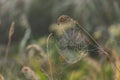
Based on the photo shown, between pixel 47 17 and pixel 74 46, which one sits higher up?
pixel 47 17

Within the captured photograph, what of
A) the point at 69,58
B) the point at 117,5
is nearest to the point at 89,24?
the point at 117,5

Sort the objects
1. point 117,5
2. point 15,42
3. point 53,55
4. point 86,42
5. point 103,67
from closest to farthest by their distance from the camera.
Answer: point 86,42
point 103,67
point 53,55
point 117,5
point 15,42

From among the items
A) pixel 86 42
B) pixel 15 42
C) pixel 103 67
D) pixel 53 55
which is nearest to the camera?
pixel 86 42

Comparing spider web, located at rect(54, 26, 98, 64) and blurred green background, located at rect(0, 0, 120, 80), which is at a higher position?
blurred green background, located at rect(0, 0, 120, 80)

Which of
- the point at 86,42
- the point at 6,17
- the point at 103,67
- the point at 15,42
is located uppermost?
the point at 6,17

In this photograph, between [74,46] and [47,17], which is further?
[47,17]

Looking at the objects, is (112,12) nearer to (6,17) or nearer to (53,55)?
(6,17)

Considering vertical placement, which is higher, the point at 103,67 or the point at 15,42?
the point at 15,42

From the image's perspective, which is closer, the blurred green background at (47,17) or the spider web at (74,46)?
the spider web at (74,46)

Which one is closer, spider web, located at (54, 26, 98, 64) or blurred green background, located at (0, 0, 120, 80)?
spider web, located at (54, 26, 98, 64)

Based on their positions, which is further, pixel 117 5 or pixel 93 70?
pixel 117 5

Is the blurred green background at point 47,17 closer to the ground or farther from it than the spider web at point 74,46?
farther from it
